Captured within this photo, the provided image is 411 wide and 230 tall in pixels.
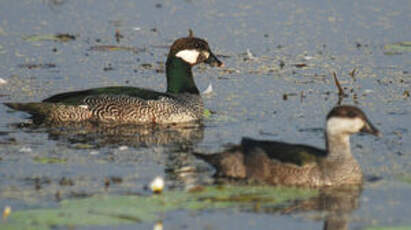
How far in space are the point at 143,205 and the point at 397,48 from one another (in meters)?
9.51

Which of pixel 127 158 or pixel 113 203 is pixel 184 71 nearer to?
pixel 127 158

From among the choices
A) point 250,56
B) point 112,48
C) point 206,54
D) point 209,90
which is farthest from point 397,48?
point 112,48

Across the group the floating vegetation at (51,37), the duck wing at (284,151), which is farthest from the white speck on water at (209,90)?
the duck wing at (284,151)

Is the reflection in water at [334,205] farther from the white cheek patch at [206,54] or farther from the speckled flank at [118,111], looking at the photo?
the white cheek patch at [206,54]

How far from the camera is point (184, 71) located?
1573 cm

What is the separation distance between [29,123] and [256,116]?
3230 mm

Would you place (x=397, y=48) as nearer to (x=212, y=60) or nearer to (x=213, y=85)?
(x=213, y=85)

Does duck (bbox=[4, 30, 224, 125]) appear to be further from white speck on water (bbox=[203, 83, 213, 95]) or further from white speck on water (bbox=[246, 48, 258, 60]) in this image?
white speck on water (bbox=[246, 48, 258, 60])

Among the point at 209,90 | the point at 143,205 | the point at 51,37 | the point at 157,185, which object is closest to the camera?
the point at 143,205

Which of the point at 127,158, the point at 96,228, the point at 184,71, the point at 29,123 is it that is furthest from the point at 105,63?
the point at 96,228

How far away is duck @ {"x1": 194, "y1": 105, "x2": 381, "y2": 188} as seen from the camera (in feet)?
36.0

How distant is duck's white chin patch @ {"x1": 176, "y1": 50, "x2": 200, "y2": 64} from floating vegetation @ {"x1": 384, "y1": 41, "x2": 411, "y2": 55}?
4.25 meters

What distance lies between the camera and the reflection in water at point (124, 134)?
43.6 ft

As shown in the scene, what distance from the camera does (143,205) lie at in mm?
9969
